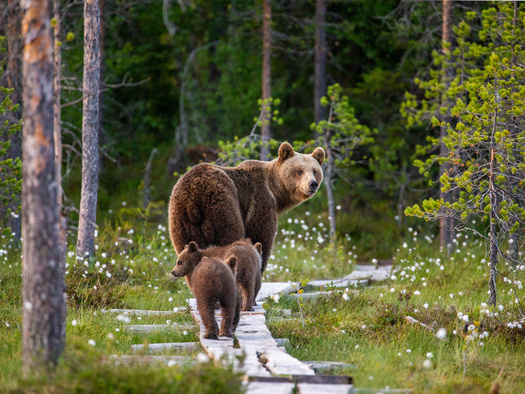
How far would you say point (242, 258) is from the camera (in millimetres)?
6652

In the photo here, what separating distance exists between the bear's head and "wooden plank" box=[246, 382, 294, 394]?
161 inches

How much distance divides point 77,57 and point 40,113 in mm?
14593

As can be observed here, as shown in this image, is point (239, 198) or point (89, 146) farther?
point (89, 146)

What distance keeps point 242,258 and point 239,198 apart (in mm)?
1443

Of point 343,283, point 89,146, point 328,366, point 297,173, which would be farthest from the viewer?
point 343,283

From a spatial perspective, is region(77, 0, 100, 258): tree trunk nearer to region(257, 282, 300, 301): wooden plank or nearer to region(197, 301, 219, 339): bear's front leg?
region(257, 282, 300, 301): wooden plank

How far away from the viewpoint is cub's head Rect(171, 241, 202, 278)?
6719 millimetres

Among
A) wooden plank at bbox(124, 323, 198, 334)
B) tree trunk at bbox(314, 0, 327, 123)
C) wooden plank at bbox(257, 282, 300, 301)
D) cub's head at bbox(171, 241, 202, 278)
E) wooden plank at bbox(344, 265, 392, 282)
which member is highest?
tree trunk at bbox(314, 0, 327, 123)

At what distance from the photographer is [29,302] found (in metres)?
4.39

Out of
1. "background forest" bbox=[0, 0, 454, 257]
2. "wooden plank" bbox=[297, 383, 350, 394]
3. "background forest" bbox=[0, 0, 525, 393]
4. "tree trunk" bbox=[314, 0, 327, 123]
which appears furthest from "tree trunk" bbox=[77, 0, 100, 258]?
"tree trunk" bbox=[314, 0, 327, 123]

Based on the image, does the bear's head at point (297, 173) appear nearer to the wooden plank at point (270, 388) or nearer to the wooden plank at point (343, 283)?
the wooden plank at point (343, 283)

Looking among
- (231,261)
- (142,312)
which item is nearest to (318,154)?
(231,261)

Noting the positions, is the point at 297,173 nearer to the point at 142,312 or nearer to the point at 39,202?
the point at 142,312

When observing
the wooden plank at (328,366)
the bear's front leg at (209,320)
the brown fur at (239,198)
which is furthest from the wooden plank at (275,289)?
the wooden plank at (328,366)
